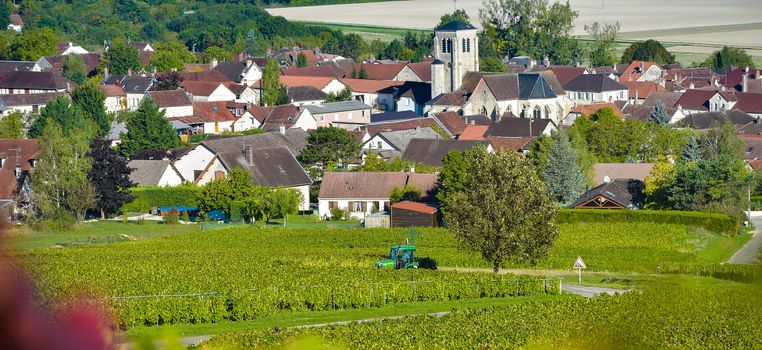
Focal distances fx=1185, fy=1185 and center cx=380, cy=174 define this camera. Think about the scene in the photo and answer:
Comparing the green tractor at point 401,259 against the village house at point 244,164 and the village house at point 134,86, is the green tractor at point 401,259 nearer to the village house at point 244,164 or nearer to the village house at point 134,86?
the village house at point 244,164

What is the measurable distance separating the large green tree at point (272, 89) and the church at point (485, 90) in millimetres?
11670

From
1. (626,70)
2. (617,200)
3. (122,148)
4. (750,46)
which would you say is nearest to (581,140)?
(617,200)

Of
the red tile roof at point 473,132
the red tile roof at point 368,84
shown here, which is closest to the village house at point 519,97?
the red tile roof at point 473,132

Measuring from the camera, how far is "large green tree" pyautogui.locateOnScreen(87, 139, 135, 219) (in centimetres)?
5091

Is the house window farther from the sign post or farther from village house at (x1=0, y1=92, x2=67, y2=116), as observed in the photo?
the sign post

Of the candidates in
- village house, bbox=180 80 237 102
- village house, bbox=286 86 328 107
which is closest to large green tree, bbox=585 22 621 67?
village house, bbox=286 86 328 107

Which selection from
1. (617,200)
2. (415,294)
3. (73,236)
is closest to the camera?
(415,294)

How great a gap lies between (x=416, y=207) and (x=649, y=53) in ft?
229

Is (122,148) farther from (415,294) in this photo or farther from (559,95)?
(415,294)

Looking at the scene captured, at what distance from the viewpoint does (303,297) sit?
28094 mm

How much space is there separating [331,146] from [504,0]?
6888 cm

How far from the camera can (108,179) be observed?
5122cm

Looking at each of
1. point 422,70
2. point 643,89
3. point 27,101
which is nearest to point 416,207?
point 27,101

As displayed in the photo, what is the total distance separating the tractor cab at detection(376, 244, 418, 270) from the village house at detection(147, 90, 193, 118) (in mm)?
47615
